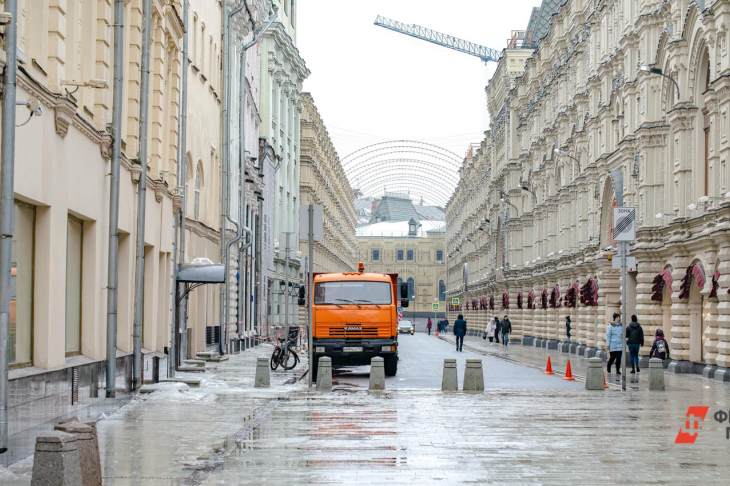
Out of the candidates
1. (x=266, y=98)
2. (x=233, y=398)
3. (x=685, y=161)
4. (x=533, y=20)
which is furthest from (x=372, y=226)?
(x=233, y=398)

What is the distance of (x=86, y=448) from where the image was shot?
33.2ft

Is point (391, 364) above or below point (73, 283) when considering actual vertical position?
below

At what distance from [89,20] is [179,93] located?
38.5 ft


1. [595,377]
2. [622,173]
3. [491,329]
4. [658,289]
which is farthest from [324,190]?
[595,377]

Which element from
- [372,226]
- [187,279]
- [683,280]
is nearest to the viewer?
[187,279]

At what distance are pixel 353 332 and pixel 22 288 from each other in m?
17.6

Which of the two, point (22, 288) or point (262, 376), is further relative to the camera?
point (262, 376)

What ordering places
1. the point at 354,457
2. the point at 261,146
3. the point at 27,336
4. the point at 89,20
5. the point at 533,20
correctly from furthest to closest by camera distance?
the point at 533,20, the point at 261,146, the point at 89,20, the point at 27,336, the point at 354,457

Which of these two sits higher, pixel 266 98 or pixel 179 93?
pixel 266 98

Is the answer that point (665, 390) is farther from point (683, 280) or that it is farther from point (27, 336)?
point (27, 336)

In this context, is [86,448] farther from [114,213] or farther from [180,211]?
[180,211]

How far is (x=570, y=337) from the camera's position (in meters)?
59.9

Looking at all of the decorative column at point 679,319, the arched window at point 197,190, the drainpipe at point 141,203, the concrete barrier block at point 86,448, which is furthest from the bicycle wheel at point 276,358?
the concrete barrier block at point 86,448

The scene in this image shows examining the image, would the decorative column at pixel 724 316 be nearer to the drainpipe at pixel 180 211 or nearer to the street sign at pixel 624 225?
the street sign at pixel 624 225
